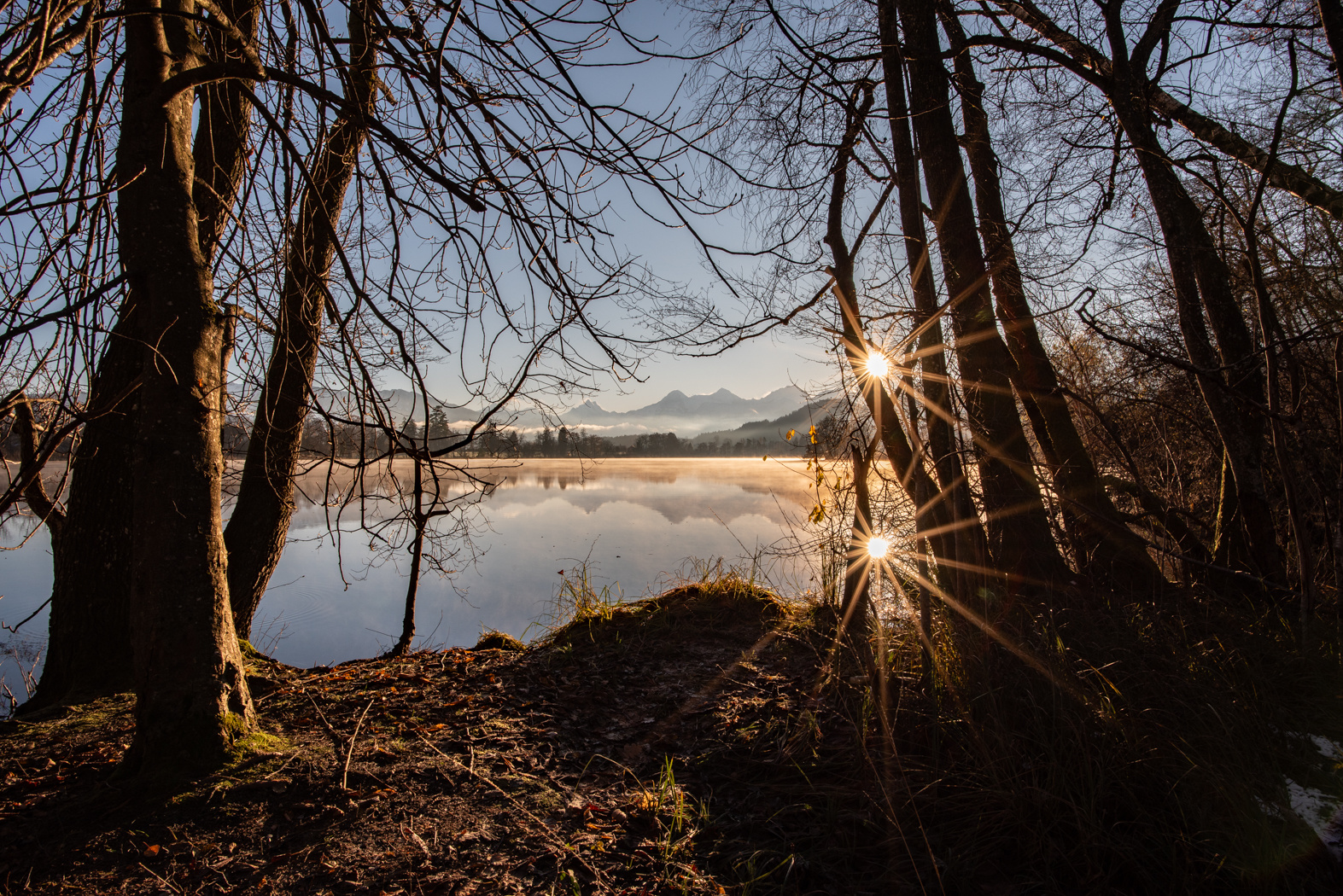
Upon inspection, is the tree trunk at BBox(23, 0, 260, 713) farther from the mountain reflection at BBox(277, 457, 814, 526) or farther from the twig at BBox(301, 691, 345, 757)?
the mountain reflection at BBox(277, 457, 814, 526)

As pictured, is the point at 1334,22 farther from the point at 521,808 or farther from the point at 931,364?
the point at 521,808

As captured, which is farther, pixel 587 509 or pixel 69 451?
pixel 587 509

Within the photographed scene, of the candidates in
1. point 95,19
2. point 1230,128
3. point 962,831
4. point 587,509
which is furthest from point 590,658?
point 587,509

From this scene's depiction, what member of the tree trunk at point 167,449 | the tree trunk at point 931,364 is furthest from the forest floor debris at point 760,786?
the tree trunk at point 931,364

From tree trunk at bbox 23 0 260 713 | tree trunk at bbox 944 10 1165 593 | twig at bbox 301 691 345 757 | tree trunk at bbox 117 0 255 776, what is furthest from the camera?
tree trunk at bbox 944 10 1165 593

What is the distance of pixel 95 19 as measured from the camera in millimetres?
1515

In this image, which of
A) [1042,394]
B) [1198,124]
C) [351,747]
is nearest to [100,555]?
[351,747]

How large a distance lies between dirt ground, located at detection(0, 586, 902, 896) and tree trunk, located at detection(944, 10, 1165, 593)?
211 centimetres

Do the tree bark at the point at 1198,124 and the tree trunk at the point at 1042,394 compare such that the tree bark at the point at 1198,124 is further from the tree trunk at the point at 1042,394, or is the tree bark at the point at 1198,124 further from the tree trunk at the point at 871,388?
the tree trunk at the point at 871,388

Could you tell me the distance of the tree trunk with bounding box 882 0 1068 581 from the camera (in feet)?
11.3

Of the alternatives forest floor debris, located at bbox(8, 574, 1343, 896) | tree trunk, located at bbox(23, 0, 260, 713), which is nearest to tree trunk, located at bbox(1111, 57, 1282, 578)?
forest floor debris, located at bbox(8, 574, 1343, 896)

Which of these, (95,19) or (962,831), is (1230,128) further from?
(95,19)

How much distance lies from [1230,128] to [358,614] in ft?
31.2

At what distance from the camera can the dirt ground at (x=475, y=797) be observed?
5.25 feet
